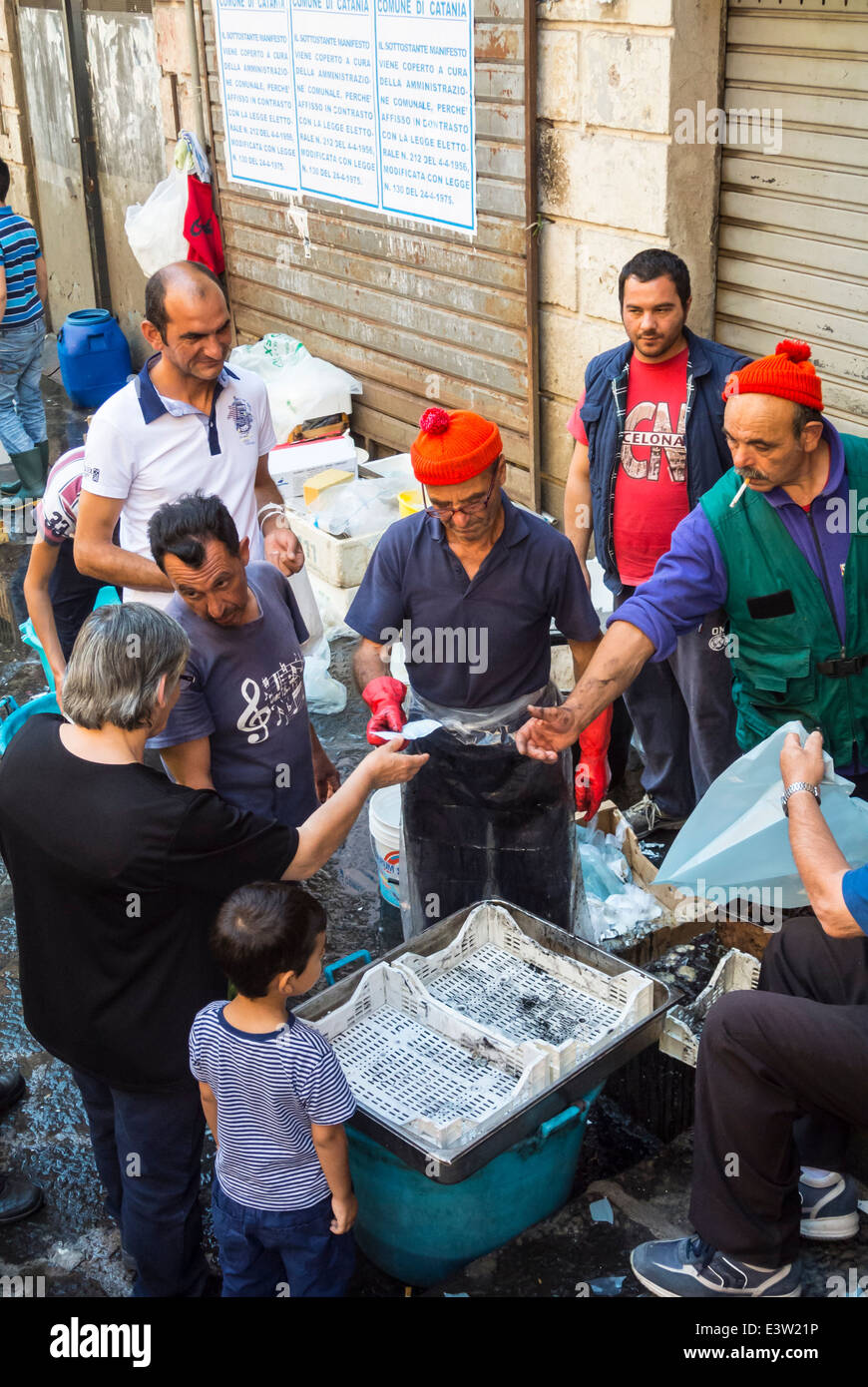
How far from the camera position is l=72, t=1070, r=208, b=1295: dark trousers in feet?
9.45

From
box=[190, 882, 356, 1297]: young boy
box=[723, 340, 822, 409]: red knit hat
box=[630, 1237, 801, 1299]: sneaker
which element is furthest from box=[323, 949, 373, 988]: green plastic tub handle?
box=[723, 340, 822, 409]: red knit hat

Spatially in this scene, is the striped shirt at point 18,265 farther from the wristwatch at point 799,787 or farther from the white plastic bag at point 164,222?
the wristwatch at point 799,787

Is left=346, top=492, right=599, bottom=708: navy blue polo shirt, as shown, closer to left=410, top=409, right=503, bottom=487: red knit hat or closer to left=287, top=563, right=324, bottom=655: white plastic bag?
left=410, top=409, right=503, bottom=487: red knit hat

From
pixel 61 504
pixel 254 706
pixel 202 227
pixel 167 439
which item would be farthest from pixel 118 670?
pixel 202 227

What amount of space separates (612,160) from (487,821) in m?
3.18

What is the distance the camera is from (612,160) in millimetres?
5457

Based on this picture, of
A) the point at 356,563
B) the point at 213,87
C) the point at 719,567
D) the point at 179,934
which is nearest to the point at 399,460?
the point at 356,563

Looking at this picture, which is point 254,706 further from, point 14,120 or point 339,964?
point 14,120

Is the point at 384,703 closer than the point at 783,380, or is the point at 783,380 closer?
the point at 783,380

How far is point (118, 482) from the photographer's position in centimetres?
394

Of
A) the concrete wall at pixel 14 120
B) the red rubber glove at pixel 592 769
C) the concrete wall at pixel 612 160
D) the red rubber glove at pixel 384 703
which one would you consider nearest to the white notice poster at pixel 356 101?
the concrete wall at pixel 612 160

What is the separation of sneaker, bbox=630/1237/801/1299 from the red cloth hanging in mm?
7498
